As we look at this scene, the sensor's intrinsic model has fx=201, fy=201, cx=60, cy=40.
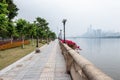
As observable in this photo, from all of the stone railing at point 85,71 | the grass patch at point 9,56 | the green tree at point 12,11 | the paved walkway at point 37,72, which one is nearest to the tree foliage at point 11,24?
the green tree at point 12,11

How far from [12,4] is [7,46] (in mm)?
21612

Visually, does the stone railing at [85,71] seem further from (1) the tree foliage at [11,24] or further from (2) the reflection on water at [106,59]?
(2) the reflection on water at [106,59]

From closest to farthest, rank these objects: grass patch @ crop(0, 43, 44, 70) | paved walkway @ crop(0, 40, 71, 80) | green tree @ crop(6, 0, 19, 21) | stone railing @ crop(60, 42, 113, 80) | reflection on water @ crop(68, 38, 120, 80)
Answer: stone railing @ crop(60, 42, 113, 80) → paved walkway @ crop(0, 40, 71, 80) → grass patch @ crop(0, 43, 44, 70) → reflection on water @ crop(68, 38, 120, 80) → green tree @ crop(6, 0, 19, 21)

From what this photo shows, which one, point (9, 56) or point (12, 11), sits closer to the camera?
point (9, 56)

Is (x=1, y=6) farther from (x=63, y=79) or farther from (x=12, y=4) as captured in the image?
(x=12, y=4)

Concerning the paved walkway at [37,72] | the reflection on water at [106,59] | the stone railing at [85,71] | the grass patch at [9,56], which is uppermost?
the stone railing at [85,71]

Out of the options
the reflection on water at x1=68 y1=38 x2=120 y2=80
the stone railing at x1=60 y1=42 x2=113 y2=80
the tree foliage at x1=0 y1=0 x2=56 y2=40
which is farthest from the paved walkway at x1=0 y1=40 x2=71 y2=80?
the reflection on water at x1=68 y1=38 x2=120 y2=80

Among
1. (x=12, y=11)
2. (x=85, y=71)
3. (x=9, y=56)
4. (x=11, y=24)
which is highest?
(x=12, y=11)

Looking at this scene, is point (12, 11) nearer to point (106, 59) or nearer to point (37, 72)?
point (106, 59)

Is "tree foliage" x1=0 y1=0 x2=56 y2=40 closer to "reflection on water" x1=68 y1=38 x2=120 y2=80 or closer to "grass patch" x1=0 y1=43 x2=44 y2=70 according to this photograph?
"grass patch" x1=0 y1=43 x2=44 y2=70

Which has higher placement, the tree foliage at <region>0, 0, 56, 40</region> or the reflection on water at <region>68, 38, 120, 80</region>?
the tree foliage at <region>0, 0, 56, 40</region>

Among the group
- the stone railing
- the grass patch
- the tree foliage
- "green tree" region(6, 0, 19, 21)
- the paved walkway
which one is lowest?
the grass patch

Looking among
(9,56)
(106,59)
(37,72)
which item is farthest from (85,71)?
(106,59)

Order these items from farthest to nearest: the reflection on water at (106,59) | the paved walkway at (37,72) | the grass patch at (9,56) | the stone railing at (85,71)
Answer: the reflection on water at (106,59)
the grass patch at (9,56)
the paved walkway at (37,72)
the stone railing at (85,71)
